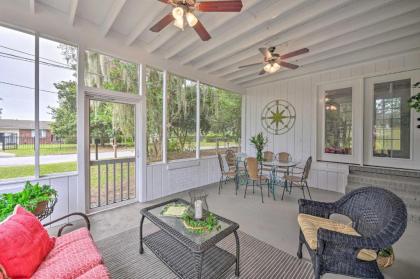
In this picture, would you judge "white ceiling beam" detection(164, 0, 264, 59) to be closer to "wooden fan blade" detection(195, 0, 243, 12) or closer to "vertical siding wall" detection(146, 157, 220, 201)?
"wooden fan blade" detection(195, 0, 243, 12)

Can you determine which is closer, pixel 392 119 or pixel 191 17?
pixel 191 17

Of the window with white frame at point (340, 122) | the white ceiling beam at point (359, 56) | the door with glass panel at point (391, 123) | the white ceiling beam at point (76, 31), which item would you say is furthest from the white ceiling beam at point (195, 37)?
the door with glass panel at point (391, 123)

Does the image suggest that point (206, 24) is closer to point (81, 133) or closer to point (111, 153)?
point (81, 133)

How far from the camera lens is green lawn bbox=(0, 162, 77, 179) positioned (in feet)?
8.20

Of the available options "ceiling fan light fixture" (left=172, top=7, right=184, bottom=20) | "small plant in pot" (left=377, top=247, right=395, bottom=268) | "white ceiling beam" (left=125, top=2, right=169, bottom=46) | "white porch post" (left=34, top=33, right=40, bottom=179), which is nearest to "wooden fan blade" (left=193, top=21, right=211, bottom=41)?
"ceiling fan light fixture" (left=172, top=7, right=184, bottom=20)

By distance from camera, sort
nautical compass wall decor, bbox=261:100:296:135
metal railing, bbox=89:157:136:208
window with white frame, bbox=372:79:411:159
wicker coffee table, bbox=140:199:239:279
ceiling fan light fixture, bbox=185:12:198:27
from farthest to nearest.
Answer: nautical compass wall decor, bbox=261:100:296:135
window with white frame, bbox=372:79:411:159
metal railing, bbox=89:157:136:208
ceiling fan light fixture, bbox=185:12:198:27
wicker coffee table, bbox=140:199:239:279

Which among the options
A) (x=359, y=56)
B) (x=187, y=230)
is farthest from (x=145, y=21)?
(x=359, y=56)

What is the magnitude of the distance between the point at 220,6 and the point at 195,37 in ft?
4.91

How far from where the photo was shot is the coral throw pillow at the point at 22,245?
1.20 m

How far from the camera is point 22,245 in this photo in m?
1.30

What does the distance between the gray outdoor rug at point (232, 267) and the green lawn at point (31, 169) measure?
133cm

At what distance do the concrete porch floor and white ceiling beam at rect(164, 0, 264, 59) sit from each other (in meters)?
3.07

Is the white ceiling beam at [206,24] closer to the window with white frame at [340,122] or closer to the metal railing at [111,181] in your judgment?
the metal railing at [111,181]

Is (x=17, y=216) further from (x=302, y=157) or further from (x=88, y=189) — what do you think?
(x=302, y=157)
